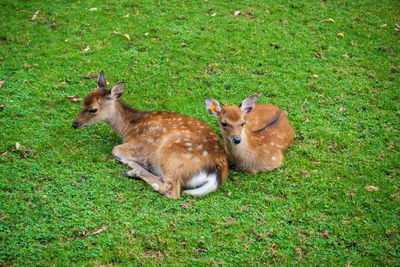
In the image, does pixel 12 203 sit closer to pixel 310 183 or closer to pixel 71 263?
pixel 71 263

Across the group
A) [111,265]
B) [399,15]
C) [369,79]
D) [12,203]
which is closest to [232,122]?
[111,265]

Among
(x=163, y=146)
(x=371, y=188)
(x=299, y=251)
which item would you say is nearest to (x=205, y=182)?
(x=163, y=146)

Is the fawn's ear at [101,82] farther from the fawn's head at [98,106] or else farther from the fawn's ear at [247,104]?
the fawn's ear at [247,104]

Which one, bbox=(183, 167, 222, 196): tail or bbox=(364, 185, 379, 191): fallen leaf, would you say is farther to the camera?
bbox=(364, 185, 379, 191): fallen leaf

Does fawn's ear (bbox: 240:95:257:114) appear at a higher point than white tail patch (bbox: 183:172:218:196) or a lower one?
higher

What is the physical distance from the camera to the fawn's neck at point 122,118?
5.78 m

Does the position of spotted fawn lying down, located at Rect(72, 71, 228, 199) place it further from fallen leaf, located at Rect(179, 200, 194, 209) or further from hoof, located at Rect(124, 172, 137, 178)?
fallen leaf, located at Rect(179, 200, 194, 209)

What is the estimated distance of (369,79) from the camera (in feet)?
24.5

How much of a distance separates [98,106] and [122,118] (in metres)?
0.41

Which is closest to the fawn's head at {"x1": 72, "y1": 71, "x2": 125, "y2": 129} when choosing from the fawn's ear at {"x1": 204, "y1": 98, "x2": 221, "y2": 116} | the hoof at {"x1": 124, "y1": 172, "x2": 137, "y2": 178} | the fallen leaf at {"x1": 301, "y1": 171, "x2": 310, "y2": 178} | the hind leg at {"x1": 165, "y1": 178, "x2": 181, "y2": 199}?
the hoof at {"x1": 124, "y1": 172, "x2": 137, "y2": 178}

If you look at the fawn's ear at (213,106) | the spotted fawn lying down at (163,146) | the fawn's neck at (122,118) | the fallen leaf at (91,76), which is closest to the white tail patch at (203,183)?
the spotted fawn lying down at (163,146)

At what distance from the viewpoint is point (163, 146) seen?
525cm

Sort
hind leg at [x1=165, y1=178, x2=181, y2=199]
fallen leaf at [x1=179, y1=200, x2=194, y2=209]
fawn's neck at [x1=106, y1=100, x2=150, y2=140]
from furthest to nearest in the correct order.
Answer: fawn's neck at [x1=106, y1=100, x2=150, y2=140]
hind leg at [x1=165, y1=178, x2=181, y2=199]
fallen leaf at [x1=179, y1=200, x2=194, y2=209]

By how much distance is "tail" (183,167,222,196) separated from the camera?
4.77m
